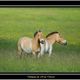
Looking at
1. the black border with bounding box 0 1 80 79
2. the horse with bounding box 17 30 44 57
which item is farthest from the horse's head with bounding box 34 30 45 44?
the black border with bounding box 0 1 80 79

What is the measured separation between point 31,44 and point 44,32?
0.33 feet

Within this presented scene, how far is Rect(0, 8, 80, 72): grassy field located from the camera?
2250mm

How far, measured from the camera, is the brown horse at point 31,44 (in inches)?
89.0

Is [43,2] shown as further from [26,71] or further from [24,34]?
[26,71]

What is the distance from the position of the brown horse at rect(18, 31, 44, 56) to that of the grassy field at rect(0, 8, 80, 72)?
0.02m

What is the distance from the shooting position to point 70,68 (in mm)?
2248

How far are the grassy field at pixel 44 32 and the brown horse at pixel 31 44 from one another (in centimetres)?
2

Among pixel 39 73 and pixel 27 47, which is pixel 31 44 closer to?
pixel 27 47

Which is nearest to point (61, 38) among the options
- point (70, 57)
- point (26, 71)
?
point (70, 57)

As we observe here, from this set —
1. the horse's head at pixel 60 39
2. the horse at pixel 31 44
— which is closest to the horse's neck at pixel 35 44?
the horse at pixel 31 44

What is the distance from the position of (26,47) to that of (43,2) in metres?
0.27

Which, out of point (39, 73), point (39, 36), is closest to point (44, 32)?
point (39, 36)

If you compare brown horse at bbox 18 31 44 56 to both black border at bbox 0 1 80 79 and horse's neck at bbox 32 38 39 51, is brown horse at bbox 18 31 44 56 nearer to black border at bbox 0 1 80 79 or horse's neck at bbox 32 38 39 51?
horse's neck at bbox 32 38 39 51

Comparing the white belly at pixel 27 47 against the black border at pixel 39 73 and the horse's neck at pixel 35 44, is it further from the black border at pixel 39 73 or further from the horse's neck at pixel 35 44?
the black border at pixel 39 73
